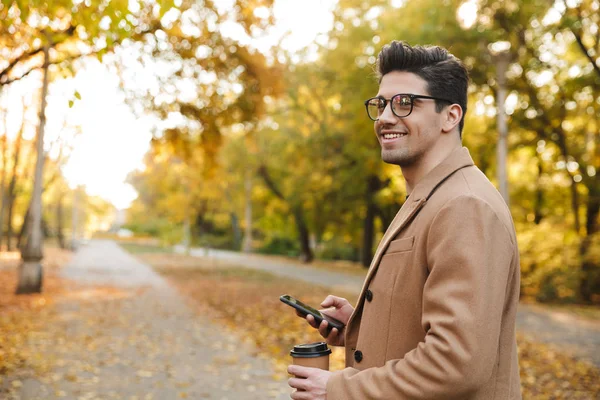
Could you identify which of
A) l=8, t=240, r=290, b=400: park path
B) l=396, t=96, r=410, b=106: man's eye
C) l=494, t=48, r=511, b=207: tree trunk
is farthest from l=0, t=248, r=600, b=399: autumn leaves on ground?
l=396, t=96, r=410, b=106: man's eye

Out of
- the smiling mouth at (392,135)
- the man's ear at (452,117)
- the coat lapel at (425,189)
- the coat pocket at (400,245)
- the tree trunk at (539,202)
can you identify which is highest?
the tree trunk at (539,202)

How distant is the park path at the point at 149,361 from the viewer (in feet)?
20.1

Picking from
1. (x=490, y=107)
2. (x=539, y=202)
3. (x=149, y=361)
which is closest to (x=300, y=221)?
(x=539, y=202)

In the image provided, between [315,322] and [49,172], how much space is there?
30357mm

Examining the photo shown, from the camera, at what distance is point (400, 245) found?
1.80 m

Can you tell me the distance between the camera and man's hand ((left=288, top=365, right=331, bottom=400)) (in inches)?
67.8

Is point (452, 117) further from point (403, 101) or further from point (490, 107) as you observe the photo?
point (490, 107)

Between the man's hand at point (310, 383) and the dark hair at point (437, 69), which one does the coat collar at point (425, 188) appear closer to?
the dark hair at point (437, 69)

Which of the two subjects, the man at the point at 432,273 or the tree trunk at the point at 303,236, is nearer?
the man at the point at 432,273

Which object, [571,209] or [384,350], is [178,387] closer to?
[384,350]

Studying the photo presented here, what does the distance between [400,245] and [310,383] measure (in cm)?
51

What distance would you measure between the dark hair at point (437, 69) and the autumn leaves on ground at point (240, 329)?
5.46m

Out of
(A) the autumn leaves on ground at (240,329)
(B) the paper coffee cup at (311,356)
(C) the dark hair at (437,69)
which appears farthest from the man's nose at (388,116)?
(A) the autumn leaves on ground at (240,329)

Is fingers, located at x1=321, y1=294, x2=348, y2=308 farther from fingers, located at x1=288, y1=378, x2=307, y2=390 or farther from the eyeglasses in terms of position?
the eyeglasses
